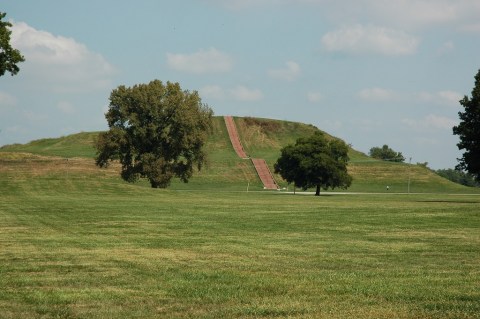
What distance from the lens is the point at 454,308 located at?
36.5 ft

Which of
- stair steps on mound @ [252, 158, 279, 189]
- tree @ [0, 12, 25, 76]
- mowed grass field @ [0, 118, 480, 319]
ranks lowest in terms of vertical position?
mowed grass field @ [0, 118, 480, 319]

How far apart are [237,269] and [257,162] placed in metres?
142

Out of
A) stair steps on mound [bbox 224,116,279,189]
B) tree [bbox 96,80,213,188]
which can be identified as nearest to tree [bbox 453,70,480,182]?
tree [bbox 96,80,213,188]

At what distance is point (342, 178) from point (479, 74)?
1579 inches

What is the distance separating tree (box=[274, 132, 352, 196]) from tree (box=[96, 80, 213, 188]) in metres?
21.9

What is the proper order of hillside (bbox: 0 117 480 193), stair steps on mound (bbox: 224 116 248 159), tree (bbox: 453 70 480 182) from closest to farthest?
tree (bbox: 453 70 480 182), hillside (bbox: 0 117 480 193), stair steps on mound (bbox: 224 116 248 159)

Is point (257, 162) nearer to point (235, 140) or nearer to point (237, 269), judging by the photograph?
point (235, 140)

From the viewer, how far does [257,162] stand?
15812 cm

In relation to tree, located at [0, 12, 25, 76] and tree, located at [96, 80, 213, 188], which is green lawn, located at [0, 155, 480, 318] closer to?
tree, located at [0, 12, 25, 76]

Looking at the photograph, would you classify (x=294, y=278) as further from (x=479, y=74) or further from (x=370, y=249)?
(x=479, y=74)

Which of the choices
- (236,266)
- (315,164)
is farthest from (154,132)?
(236,266)

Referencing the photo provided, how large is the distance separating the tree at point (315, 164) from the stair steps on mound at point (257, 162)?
25277mm

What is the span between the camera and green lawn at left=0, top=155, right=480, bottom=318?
11.3 meters

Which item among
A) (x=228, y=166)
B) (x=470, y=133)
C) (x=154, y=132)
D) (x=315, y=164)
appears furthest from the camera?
(x=228, y=166)
